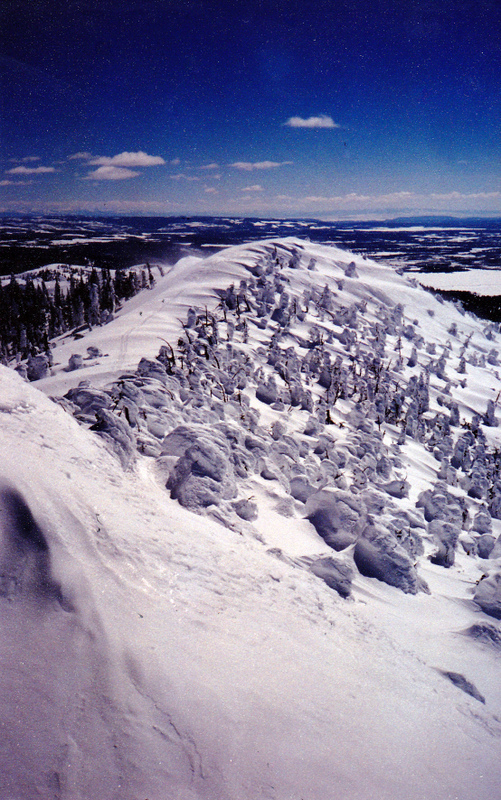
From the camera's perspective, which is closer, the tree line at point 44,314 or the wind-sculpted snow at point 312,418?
the wind-sculpted snow at point 312,418

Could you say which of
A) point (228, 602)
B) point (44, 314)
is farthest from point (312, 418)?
point (44, 314)

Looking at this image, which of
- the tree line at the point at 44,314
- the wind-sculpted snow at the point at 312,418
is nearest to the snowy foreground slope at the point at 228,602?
the wind-sculpted snow at the point at 312,418

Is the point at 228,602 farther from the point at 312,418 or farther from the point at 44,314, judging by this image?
the point at 44,314

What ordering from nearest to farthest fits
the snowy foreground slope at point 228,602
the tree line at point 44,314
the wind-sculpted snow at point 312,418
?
the snowy foreground slope at point 228,602 → the wind-sculpted snow at point 312,418 → the tree line at point 44,314

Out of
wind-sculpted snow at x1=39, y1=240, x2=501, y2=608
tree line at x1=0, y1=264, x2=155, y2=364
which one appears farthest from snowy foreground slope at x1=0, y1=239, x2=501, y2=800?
tree line at x1=0, y1=264, x2=155, y2=364

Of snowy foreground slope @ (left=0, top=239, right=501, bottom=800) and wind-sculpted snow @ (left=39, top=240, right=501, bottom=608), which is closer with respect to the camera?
snowy foreground slope @ (left=0, top=239, right=501, bottom=800)

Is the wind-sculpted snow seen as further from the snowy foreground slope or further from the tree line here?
the tree line

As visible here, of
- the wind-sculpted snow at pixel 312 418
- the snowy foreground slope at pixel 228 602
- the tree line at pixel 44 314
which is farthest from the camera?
the tree line at pixel 44 314

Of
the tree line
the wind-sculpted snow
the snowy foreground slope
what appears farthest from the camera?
the tree line

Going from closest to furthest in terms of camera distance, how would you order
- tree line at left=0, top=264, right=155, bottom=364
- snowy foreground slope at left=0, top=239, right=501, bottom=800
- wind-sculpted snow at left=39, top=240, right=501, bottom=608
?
snowy foreground slope at left=0, top=239, right=501, bottom=800 < wind-sculpted snow at left=39, top=240, right=501, bottom=608 < tree line at left=0, top=264, right=155, bottom=364

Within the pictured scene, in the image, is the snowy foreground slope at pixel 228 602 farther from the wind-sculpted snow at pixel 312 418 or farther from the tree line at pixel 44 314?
the tree line at pixel 44 314
